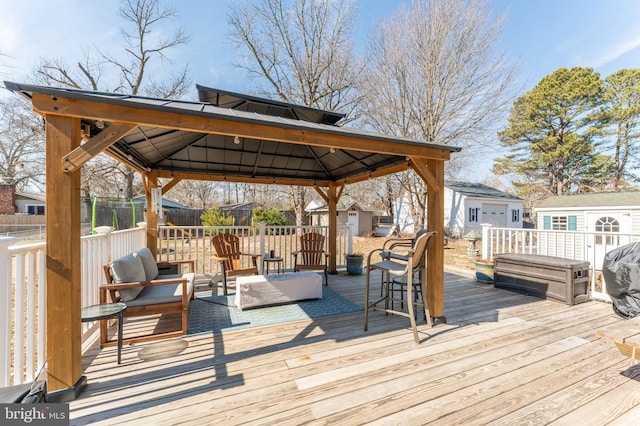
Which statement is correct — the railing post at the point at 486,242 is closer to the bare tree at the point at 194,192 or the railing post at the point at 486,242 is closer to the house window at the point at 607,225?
the house window at the point at 607,225

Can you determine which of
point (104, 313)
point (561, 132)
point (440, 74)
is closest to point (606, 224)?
point (440, 74)

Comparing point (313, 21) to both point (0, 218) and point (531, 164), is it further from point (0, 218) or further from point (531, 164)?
point (0, 218)

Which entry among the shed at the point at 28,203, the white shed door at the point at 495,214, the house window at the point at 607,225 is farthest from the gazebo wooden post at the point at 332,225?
the shed at the point at 28,203

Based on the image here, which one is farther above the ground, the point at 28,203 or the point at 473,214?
the point at 28,203

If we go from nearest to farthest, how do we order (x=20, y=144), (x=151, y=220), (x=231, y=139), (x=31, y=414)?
(x=31, y=414)
(x=231, y=139)
(x=151, y=220)
(x=20, y=144)

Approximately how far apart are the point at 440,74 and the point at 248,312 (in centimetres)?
1192

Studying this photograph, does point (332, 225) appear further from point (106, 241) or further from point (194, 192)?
point (194, 192)

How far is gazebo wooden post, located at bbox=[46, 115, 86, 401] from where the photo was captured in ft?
6.51

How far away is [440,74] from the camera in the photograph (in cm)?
1109

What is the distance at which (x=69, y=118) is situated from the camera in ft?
6.74

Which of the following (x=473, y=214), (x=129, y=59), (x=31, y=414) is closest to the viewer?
(x=31, y=414)

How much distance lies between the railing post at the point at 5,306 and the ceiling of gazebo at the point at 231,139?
0.98m

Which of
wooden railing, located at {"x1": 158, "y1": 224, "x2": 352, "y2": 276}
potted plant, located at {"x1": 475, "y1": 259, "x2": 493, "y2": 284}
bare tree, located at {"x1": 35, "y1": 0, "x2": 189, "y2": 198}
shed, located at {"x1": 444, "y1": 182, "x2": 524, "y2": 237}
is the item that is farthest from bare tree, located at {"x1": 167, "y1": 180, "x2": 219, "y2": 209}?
potted plant, located at {"x1": 475, "y1": 259, "x2": 493, "y2": 284}

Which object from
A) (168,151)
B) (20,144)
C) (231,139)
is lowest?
(168,151)
